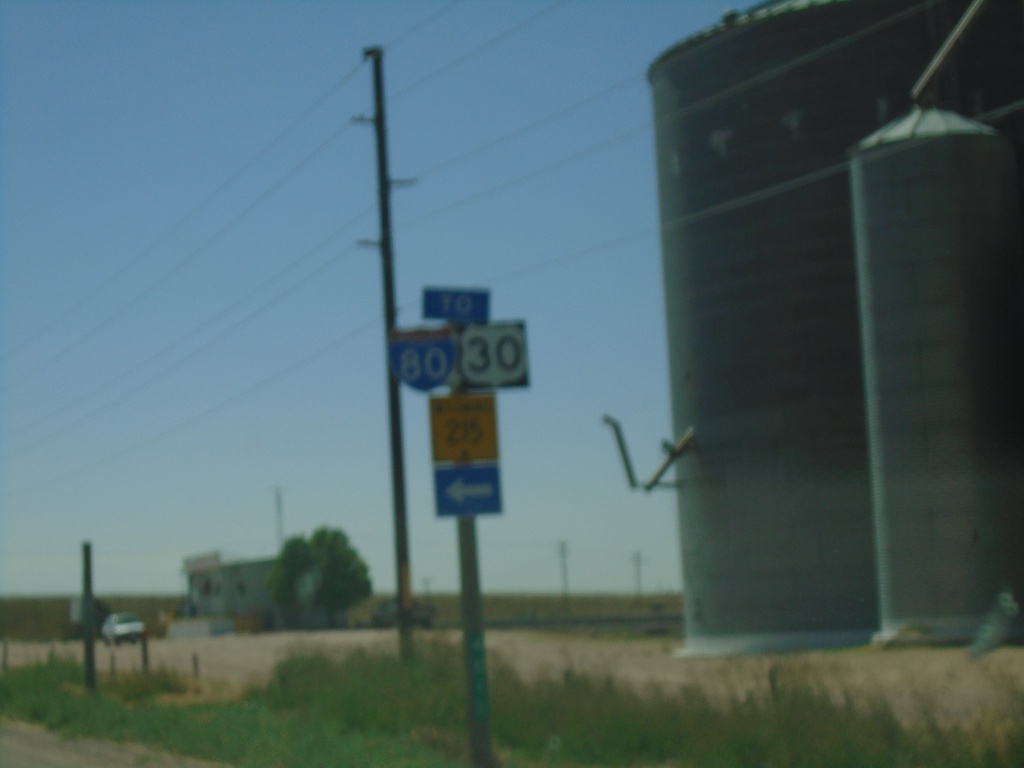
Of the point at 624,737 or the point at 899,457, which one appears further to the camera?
the point at 899,457

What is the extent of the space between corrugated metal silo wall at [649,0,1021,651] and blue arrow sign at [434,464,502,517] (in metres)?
20.2

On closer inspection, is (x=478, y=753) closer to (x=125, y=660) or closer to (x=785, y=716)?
(x=785, y=716)

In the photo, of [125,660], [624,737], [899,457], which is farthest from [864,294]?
[125,660]

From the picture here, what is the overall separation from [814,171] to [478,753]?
23210 millimetres

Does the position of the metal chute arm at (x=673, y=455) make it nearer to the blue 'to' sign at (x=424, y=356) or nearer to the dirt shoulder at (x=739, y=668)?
the dirt shoulder at (x=739, y=668)

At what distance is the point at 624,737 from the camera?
15.4 metres

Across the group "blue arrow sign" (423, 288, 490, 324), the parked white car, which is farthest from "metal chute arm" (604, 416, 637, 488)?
the parked white car

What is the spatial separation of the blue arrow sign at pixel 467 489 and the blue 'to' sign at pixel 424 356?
0.91 metres

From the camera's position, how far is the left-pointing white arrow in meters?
13.7

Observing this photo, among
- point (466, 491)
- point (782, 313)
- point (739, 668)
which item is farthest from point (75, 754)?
point (782, 313)

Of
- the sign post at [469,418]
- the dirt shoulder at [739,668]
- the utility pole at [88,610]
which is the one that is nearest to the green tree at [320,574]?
the dirt shoulder at [739,668]

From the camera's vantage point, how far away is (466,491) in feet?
45.2

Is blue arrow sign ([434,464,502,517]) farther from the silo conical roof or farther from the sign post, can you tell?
the silo conical roof

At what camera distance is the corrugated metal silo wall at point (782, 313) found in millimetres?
32812
